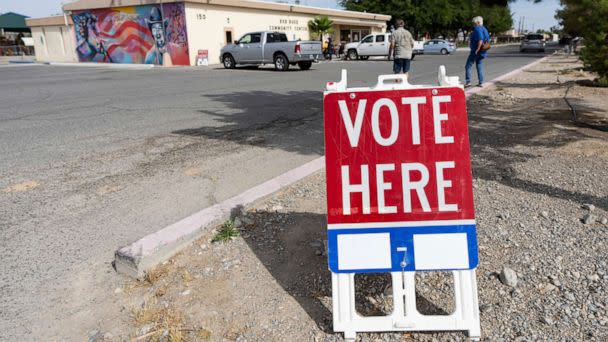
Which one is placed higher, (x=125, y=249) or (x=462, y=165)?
(x=462, y=165)

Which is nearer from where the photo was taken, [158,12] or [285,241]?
[285,241]

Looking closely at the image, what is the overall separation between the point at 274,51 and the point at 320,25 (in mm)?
16612

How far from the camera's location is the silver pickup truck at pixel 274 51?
21719 millimetres

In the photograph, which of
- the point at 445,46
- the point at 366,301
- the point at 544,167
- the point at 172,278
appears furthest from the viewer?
the point at 445,46

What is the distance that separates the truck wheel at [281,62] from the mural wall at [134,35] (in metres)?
8.25

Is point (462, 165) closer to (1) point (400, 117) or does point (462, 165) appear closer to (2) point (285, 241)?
(1) point (400, 117)

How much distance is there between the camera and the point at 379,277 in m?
3.06

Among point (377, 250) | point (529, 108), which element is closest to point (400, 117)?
point (377, 250)

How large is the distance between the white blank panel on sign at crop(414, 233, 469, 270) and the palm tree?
3630 centimetres

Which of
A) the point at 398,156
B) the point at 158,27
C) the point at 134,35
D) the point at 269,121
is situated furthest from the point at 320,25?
the point at 398,156

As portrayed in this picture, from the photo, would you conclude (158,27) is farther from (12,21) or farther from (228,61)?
(12,21)

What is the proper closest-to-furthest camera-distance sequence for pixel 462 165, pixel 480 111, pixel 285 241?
pixel 462 165 < pixel 285 241 < pixel 480 111

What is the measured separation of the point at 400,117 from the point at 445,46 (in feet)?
137

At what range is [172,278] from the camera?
3.07m
